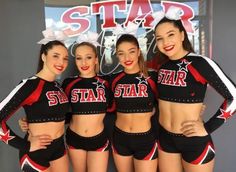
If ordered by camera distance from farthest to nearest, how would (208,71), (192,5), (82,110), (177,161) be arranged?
(192,5), (82,110), (177,161), (208,71)

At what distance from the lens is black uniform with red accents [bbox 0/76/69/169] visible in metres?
1.98

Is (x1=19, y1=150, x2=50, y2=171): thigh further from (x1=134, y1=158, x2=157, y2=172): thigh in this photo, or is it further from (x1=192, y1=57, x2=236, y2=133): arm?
(x1=192, y1=57, x2=236, y2=133): arm

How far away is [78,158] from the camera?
2324 mm

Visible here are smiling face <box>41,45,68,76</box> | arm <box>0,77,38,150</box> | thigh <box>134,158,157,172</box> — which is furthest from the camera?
thigh <box>134,158,157,172</box>

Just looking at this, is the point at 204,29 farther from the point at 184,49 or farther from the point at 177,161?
the point at 177,161

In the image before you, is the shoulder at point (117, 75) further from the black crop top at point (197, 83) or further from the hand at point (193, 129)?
the hand at point (193, 129)

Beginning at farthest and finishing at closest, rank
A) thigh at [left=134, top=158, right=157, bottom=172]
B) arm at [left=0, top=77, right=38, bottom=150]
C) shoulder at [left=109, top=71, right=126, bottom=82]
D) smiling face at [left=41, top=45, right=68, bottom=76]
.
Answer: shoulder at [left=109, top=71, right=126, bottom=82] < thigh at [left=134, top=158, right=157, bottom=172] < smiling face at [left=41, top=45, right=68, bottom=76] < arm at [left=0, top=77, right=38, bottom=150]

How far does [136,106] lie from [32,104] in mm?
809

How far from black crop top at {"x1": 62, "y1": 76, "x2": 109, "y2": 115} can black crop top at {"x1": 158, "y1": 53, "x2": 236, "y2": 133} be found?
1.70 ft

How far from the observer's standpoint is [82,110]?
2.29 metres

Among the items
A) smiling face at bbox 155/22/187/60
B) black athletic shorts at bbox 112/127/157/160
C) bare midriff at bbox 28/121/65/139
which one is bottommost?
black athletic shorts at bbox 112/127/157/160

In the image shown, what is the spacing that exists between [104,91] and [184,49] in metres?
0.74

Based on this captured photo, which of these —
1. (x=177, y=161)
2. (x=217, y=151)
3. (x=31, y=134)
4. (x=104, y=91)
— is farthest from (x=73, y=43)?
(x=217, y=151)

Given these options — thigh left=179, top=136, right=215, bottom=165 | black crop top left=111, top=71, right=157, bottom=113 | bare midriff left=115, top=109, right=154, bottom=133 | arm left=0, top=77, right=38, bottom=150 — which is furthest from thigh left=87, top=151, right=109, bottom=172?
thigh left=179, top=136, right=215, bottom=165
